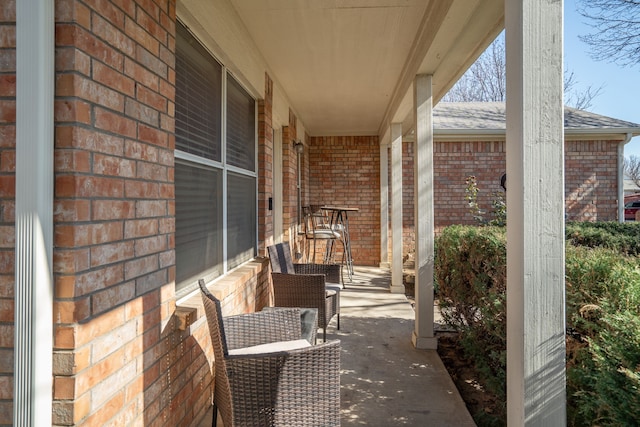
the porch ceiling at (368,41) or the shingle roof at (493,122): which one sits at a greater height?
the shingle roof at (493,122)

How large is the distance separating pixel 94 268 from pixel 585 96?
17848 mm

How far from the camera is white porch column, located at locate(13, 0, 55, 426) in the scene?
1.16 m

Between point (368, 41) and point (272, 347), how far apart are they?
107 inches

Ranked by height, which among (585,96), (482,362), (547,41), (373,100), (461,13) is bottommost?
(482,362)

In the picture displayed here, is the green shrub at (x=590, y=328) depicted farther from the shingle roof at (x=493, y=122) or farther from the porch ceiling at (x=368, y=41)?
the shingle roof at (x=493, y=122)

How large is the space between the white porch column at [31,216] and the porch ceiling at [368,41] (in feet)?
6.46

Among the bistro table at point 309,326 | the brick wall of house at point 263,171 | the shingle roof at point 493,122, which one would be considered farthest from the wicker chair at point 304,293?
the shingle roof at point 493,122

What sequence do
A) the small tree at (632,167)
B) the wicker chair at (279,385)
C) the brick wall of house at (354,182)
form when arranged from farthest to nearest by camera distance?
the small tree at (632,167)
the brick wall of house at (354,182)
the wicker chair at (279,385)

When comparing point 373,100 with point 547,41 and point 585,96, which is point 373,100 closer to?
point 547,41

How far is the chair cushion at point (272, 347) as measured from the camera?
2.09 metres

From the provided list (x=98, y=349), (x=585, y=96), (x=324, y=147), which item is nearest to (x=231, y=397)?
(x=98, y=349)

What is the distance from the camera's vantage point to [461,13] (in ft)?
7.93

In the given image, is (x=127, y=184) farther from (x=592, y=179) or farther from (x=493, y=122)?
(x=592, y=179)

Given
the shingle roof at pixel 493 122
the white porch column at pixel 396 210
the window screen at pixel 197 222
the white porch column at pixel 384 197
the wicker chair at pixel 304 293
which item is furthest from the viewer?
the white porch column at pixel 384 197
